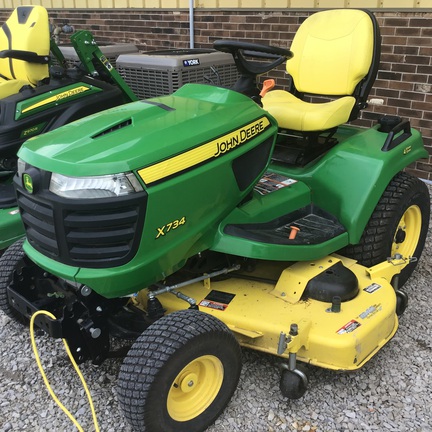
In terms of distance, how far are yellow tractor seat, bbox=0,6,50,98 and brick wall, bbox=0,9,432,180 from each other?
6.73ft

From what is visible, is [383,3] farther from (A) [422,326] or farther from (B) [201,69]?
(A) [422,326]

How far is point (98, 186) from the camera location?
189 centimetres

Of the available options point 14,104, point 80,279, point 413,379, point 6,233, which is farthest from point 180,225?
point 14,104

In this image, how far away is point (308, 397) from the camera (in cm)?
230

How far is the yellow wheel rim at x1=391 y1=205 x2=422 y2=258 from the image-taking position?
9.93 feet

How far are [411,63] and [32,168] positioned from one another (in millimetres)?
3491

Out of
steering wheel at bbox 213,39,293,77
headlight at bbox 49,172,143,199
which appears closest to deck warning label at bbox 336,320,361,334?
headlight at bbox 49,172,143,199

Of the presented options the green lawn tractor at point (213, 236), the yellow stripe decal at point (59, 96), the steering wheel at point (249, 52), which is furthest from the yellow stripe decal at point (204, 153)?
the yellow stripe decal at point (59, 96)

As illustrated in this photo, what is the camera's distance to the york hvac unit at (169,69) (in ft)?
14.3

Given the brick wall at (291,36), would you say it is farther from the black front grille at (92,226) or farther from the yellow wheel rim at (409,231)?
the black front grille at (92,226)

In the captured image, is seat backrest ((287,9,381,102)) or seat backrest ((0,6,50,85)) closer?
seat backrest ((287,9,381,102))

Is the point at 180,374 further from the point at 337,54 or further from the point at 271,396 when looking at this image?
the point at 337,54

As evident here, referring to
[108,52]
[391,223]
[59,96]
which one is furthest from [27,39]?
[391,223]

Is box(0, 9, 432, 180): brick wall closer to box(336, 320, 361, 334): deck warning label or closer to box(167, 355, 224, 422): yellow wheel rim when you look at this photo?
box(336, 320, 361, 334): deck warning label
